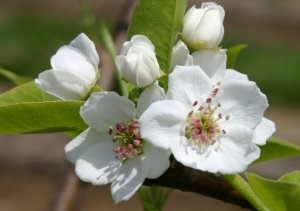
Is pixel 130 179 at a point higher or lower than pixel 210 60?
lower

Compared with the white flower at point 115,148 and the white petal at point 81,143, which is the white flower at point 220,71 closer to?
the white flower at point 115,148

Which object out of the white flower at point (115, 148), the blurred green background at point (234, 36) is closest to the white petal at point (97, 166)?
the white flower at point (115, 148)

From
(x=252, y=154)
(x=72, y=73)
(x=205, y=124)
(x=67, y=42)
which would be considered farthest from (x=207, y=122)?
(x=67, y=42)

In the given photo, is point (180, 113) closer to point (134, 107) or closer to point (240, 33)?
point (134, 107)

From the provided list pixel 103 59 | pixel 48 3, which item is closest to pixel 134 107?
pixel 103 59

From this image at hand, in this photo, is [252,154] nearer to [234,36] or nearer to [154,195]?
[154,195]

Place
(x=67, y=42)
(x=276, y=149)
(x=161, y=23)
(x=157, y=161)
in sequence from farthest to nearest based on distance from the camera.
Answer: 1. (x=67, y=42)
2. (x=276, y=149)
3. (x=161, y=23)
4. (x=157, y=161)

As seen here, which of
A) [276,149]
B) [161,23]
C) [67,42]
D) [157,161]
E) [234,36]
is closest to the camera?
[157,161]

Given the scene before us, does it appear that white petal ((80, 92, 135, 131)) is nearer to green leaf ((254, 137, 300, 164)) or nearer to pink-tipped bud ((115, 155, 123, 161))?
pink-tipped bud ((115, 155, 123, 161))
